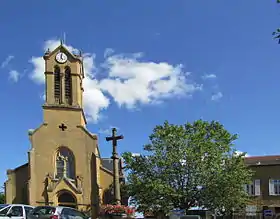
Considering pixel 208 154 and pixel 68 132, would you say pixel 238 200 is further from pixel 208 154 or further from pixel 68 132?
pixel 68 132

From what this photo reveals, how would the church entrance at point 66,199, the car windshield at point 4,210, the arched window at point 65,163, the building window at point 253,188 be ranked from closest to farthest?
the car windshield at point 4,210 → the building window at point 253,188 → the church entrance at point 66,199 → the arched window at point 65,163

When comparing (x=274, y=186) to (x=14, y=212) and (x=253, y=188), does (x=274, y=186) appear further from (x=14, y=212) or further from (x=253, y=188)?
(x=14, y=212)

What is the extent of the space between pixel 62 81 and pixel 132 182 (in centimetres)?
1746

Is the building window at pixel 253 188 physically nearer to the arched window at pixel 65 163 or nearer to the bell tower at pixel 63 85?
the arched window at pixel 65 163

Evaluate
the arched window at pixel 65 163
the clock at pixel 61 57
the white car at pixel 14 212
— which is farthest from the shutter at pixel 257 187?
the white car at pixel 14 212

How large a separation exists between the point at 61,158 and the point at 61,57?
1258cm

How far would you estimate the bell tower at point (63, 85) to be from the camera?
57375 millimetres

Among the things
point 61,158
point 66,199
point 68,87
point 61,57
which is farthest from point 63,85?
point 66,199

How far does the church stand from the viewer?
53.0 meters

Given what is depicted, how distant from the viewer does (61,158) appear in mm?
54969

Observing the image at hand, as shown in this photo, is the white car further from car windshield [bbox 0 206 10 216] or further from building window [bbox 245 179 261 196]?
building window [bbox 245 179 261 196]

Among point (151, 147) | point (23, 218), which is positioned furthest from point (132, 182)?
point (23, 218)

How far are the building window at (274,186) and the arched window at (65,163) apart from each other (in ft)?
68.8

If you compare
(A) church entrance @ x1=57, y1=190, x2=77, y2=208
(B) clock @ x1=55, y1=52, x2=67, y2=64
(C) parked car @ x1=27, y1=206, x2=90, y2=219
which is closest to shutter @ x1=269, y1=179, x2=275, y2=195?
(A) church entrance @ x1=57, y1=190, x2=77, y2=208
